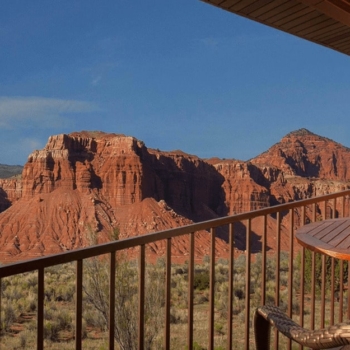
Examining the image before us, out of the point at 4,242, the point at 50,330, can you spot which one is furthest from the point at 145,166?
the point at 50,330

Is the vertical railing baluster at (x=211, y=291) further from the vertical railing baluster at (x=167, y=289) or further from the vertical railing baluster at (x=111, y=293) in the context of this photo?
the vertical railing baluster at (x=111, y=293)

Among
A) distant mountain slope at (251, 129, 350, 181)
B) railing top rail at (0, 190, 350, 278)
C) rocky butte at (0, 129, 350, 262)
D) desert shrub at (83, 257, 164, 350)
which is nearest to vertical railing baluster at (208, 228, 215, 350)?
railing top rail at (0, 190, 350, 278)

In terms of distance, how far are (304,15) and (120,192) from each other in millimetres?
34703

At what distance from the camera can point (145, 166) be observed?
3959 cm

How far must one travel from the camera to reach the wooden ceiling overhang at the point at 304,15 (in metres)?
2.95

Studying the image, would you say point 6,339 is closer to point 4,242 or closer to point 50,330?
point 50,330

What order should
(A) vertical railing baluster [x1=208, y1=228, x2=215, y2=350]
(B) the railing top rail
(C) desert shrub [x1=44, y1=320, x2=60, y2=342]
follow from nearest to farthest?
1. (B) the railing top rail
2. (A) vertical railing baluster [x1=208, y1=228, x2=215, y2=350]
3. (C) desert shrub [x1=44, y1=320, x2=60, y2=342]

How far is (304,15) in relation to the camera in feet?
10.5

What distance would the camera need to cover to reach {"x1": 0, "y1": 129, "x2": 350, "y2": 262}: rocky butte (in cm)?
3384

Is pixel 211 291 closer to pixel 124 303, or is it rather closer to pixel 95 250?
pixel 95 250

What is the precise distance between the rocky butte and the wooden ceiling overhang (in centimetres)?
2336

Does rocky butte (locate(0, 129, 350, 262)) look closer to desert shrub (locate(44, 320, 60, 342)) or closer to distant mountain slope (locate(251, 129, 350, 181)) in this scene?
distant mountain slope (locate(251, 129, 350, 181))

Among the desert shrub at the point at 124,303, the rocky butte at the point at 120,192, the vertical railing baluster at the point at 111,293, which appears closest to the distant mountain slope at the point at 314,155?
the rocky butte at the point at 120,192

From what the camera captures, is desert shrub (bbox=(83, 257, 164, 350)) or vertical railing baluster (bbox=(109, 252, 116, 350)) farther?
desert shrub (bbox=(83, 257, 164, 350))
